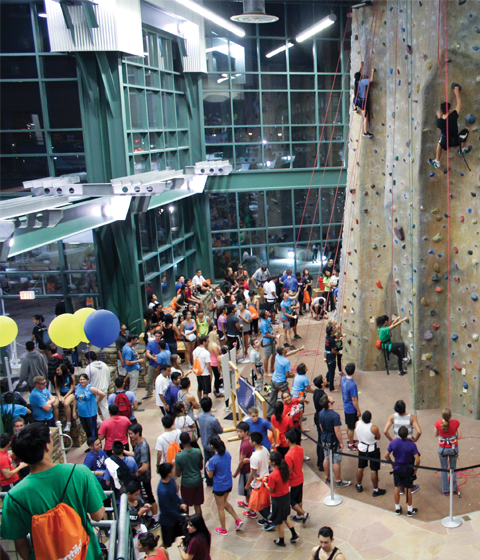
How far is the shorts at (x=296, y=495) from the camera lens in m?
7.07

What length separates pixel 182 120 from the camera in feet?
56.9

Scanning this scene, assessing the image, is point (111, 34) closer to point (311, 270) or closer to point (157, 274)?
point (157, 274)

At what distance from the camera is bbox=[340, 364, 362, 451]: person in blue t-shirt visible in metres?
8.62

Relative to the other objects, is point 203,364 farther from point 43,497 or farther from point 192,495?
point 43,497

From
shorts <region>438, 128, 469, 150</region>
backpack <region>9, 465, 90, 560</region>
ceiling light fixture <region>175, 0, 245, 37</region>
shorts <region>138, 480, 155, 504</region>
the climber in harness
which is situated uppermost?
ceiling light fixture <region>175, 0, 245, 37</region>

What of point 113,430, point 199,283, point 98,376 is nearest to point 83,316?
point 98,376

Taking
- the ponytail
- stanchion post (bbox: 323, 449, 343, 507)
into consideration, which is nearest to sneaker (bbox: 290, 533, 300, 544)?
stanchion post (bbox: 323, 449, 343, 507)

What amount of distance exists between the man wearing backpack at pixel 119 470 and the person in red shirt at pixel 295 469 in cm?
182

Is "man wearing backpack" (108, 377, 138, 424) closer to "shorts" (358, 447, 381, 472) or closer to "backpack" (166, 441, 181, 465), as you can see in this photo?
"backpack" (166, 441, 181, 465)

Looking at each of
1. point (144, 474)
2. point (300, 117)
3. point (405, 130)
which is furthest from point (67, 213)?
point (300, 117)

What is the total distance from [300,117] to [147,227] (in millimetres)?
6907

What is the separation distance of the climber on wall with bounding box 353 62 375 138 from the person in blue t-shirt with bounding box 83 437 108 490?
7537 mm

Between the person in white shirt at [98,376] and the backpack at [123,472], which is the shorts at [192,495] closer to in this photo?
the backpack at [123,472]

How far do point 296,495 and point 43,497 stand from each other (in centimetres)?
438
